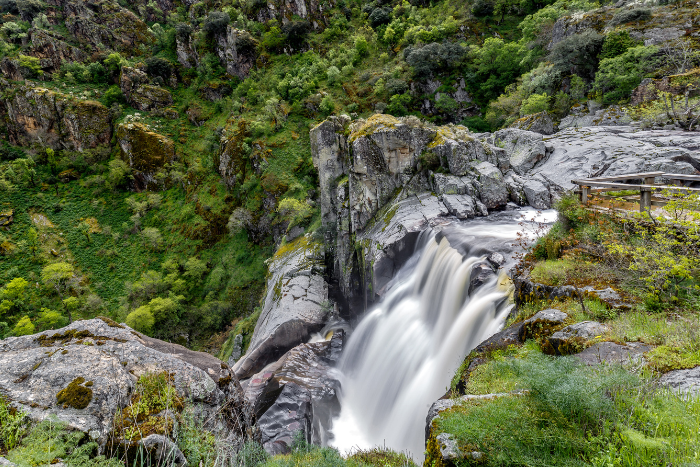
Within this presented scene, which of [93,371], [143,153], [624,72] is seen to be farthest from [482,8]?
[93,371]

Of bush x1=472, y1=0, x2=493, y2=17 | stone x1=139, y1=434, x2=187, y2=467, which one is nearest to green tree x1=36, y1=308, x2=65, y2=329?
stone x1=139, y1=434, x2=187, y2=467

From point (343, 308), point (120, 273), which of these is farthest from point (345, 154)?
point (120, 273)

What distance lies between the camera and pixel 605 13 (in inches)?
1038

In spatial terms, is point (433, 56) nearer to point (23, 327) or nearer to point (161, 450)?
point (161, 450)

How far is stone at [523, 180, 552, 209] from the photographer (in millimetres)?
15922

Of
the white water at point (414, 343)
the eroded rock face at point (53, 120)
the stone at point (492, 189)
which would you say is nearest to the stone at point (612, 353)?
the white water at point (414, 343)

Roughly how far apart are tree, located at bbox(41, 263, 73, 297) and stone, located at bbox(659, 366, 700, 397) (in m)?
43.0

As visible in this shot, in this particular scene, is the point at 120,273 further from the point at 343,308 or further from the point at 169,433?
the point at 169,433

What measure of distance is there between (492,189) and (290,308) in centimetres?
1357

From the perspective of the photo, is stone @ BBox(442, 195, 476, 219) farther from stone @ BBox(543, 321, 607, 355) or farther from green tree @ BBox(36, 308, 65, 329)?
green tree @ BBox(36, 308, 65, 329)

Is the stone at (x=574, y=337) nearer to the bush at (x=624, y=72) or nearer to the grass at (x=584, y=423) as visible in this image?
the grass at (x=584, y=423)

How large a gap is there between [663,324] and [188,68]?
6554cm

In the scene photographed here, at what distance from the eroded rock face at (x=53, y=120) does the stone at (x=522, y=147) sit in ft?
171

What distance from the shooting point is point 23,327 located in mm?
27453
